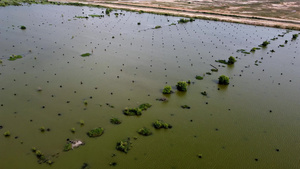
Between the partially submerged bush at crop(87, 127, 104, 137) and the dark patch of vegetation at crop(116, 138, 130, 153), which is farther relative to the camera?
the partially submerged bush at crop(87, 127, 104, 137)

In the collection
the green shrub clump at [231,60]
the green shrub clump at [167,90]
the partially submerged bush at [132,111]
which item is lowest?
the partially submerged bush at [132,111]

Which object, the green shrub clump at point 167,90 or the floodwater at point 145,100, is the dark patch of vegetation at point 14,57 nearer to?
the floodwater at point 145,100

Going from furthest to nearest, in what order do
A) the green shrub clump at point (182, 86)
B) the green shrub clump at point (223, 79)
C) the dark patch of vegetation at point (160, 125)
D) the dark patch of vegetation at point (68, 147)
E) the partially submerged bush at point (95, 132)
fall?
the green shrub clump at point (223, 79) < the green shrub clump at point (182, 86) < the dark patch of vegetation at point (160, 125) < the partially submerged bush at point (95, 132) < the dark patch of vegetation at point (68, 147)

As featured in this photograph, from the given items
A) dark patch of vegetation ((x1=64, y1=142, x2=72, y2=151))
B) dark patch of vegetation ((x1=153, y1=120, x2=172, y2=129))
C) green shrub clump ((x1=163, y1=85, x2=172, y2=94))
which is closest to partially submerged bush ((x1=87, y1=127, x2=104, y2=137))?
dark patch of vegetation ((x1=64, y1=142, x2=72, y2=151))

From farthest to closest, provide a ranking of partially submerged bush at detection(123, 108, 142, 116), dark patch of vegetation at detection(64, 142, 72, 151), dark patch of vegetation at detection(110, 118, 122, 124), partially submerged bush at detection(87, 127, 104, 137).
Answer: partially submerged bush at detection(123, 108, 142, 116) → dark patch of vegetation at detection(110, 118, 122, 124) → partially submerged bush at detection(87, 127, 104, 137) → dark patch of vegetation at detection(64, 142, 72, 151)

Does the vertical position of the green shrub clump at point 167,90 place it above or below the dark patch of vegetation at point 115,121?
above

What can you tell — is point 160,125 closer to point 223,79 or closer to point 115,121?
point 115,121

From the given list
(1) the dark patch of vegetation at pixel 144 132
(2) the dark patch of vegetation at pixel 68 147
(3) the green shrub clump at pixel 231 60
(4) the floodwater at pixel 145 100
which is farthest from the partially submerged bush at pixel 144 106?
(3) the green shrub clump at pixel 231 60

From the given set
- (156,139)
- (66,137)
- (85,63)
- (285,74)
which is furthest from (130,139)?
(285,74)

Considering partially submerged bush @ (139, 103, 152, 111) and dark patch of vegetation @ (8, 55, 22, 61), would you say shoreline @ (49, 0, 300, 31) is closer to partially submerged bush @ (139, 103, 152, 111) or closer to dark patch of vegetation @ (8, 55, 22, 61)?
dark patch of vegetation @ (8, 55, 22, 61)
